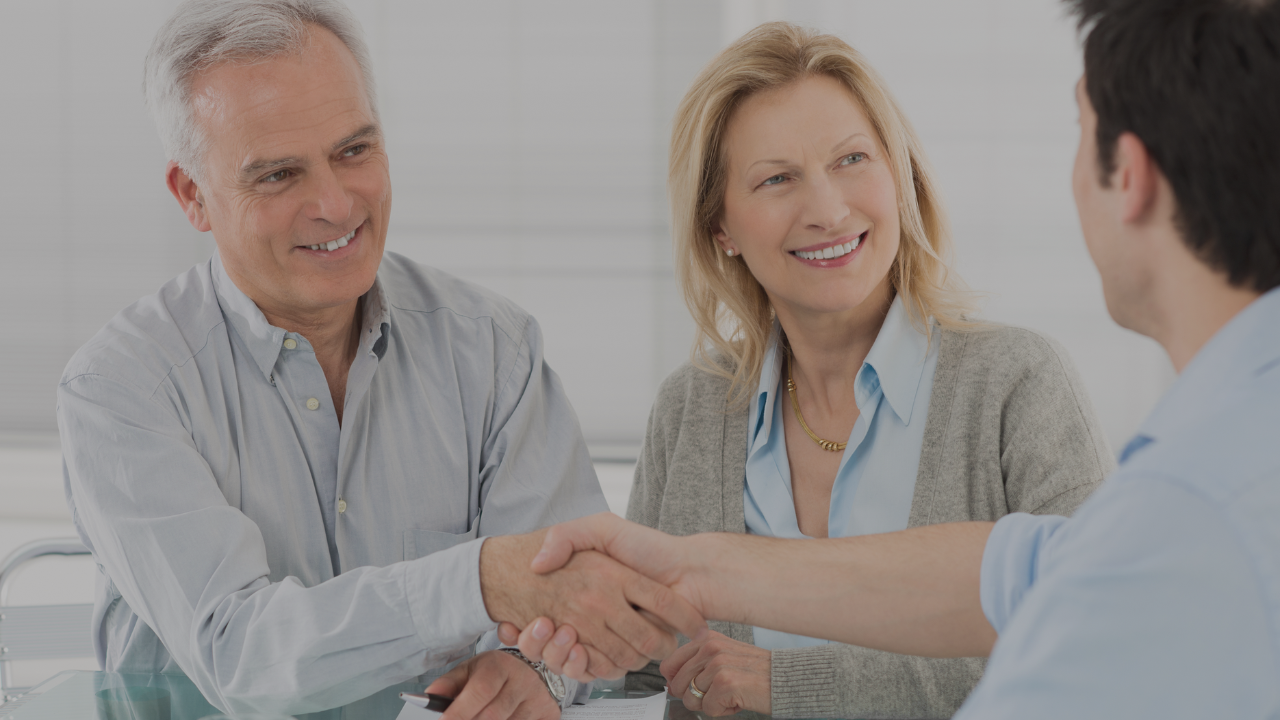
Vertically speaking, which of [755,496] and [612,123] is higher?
[612,123]

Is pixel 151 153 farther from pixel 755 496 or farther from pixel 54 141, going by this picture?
pixel 755 496

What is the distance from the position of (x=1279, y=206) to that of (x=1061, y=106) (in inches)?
116

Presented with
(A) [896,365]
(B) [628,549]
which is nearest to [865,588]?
(B) [628,549]

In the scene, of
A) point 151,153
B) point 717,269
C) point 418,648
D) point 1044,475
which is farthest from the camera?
point 151,153

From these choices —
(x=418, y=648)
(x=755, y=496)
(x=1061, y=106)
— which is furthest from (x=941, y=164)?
(x=418, y=648)

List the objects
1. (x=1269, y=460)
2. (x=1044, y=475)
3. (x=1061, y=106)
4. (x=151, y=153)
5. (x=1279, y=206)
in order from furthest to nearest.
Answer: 1. (x=151, y=153)
2. (x=1061, y=106)
3. (x=1044, y=475)
4. (x=1279, y=206)
5. (x=1269, y=460)

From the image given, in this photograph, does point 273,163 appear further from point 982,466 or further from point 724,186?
point 982,466

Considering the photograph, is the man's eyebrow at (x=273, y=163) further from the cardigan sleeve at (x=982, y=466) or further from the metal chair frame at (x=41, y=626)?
the cardigan sleeve at (x=982, y=466)

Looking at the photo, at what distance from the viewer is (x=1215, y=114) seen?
0.76 meters

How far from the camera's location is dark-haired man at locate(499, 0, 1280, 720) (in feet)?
2.05

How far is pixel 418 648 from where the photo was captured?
134cm

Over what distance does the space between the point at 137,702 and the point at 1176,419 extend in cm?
136

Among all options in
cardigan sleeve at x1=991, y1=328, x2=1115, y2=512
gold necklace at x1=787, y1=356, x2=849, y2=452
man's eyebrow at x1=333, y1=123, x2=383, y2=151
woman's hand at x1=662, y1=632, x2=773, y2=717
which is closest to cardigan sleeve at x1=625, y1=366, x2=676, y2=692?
gold necklace at x1=787, y1=356, x2=849, y2=452

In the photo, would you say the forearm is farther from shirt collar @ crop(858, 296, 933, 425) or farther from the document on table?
shirt collar @ crop(858, 296, 933, 425)
